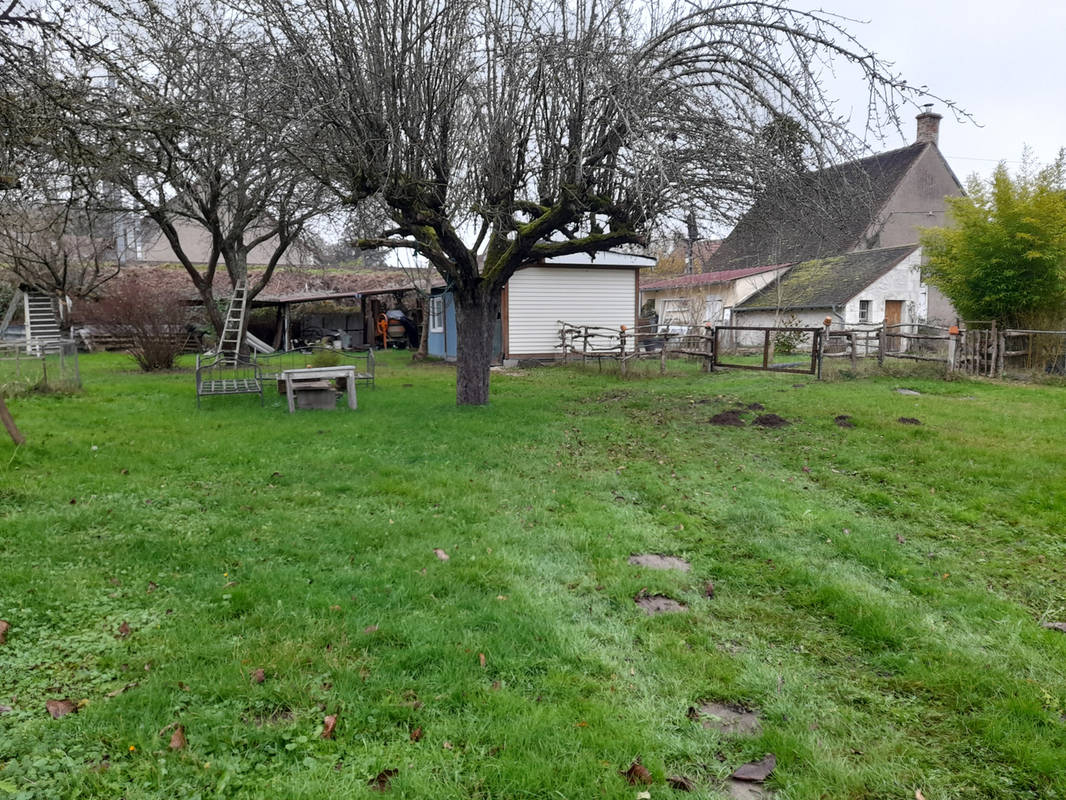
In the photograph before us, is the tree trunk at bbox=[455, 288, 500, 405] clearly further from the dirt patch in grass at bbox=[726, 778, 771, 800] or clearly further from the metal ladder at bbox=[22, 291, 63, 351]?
the metal ladder at bbox=[22, 291, 63, 351]

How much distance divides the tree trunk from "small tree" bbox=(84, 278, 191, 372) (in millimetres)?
10534

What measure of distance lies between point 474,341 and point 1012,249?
1182cm

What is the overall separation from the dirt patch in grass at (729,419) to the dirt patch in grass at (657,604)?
5664 mm

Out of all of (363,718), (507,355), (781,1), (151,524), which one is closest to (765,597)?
(363,718)

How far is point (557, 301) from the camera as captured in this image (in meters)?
19.5

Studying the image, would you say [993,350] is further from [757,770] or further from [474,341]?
[757,770]

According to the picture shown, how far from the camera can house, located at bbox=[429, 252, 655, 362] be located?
19.1 metres

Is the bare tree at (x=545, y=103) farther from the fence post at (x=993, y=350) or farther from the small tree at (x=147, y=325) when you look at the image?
the small tree at (x=147, y=325)

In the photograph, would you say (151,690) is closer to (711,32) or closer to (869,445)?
(869,445)

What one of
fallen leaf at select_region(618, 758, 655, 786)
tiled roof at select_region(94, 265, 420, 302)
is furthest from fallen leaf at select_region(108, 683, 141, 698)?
tiled roof at select_region(94, 265, 420, 302)

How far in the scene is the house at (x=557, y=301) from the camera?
19109 mm

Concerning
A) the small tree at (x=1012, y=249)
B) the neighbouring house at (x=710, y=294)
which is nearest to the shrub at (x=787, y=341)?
the neighbouring house at (x=710, y=294)

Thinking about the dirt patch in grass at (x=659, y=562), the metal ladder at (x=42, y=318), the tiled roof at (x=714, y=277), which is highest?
the tiled roof at (x=714, y=277)

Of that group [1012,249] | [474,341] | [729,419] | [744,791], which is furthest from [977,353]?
[744,791]
